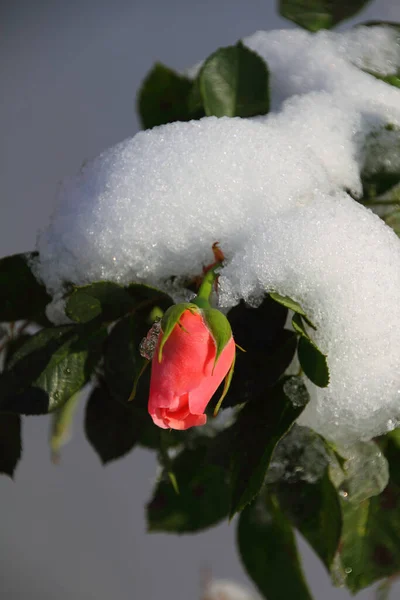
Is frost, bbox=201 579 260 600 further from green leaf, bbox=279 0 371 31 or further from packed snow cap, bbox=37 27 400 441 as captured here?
green leaf, bbox=279 0 371 31

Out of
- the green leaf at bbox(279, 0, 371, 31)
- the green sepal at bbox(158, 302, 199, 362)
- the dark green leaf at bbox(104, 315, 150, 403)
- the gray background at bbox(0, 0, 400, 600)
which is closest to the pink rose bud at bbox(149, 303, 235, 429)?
the green sepal at bbox(158, 302, 199, 362)

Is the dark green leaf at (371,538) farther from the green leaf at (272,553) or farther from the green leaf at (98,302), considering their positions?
the green leaf at (98,302)

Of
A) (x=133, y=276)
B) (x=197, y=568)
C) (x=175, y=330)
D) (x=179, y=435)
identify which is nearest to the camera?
(x=175, y=330)

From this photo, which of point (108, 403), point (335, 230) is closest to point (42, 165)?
point (108, 403)

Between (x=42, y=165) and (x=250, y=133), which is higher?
(x=250, y=133)

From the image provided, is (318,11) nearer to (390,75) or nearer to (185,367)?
(390,75)

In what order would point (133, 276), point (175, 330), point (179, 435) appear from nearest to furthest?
point (175, 330), point (133, 276), point (179, 435)

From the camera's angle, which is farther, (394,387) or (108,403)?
(108,403)

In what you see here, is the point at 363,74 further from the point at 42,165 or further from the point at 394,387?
the point at 42,165
